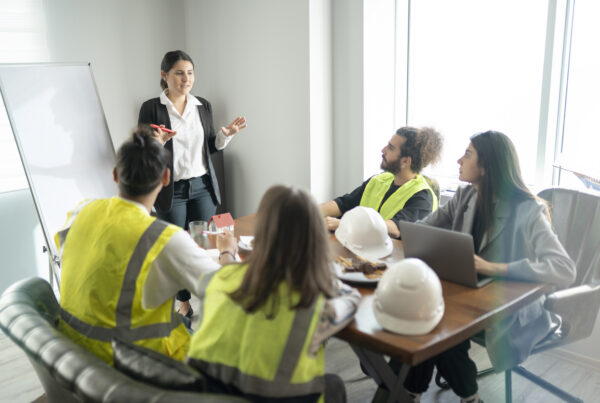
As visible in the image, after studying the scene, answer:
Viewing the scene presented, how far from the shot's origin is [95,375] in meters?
1.18

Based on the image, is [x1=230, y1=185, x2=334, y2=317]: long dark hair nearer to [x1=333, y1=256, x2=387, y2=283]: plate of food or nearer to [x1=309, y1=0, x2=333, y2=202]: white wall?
[x1=333, y1=256, x2=387, y2=283]: plate of food

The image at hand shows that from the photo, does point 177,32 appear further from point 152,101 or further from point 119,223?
point 119,223

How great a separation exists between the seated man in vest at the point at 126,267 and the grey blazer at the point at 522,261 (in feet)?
3.44

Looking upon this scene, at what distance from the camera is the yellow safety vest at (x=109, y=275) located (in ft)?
4.94

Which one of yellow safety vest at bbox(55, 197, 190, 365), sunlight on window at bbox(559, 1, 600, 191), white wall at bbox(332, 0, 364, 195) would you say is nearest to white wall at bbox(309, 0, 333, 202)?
white wall at bbox(332, 0, 364, 195)

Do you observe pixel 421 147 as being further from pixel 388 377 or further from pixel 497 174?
pixel 388 377

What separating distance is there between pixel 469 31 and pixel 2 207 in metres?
3.03

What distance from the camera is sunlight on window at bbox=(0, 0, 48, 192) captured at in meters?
3.09

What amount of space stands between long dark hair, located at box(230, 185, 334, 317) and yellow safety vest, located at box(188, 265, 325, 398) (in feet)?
0.08

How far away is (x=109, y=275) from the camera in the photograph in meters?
1.50

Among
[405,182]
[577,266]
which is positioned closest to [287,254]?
[577,266]

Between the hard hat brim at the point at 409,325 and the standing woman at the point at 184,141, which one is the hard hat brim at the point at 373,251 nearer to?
the hard hat brim at the point at 409,325

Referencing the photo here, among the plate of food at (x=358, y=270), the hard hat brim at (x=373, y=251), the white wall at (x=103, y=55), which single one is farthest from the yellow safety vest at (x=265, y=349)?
the white wall at (x=103, y=55)

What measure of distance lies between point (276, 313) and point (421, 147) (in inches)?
66.3
